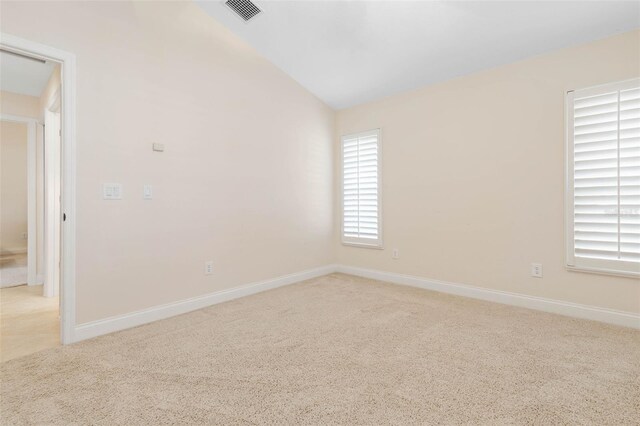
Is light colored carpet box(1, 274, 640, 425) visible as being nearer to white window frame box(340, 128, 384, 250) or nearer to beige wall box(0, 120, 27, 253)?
white window frame box(340, 128, 384, 250)

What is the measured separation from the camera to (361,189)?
13.7 feet

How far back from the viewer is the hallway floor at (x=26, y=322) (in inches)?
85.1

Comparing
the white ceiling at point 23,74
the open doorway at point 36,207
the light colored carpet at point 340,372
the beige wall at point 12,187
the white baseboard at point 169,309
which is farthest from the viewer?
the beige wall at point 12,187

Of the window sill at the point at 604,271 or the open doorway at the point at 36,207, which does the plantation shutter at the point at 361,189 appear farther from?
the open doorway at the point at 36,207

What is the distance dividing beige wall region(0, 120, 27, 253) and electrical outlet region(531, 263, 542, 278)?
8.64 metres

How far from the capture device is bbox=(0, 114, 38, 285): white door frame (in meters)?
3.79

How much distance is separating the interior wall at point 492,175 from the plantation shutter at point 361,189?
5.3 inches

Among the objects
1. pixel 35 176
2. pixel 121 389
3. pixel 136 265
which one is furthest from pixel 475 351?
pixel 35 176

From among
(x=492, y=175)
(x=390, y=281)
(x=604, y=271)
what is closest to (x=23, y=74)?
(x=390, y=281)

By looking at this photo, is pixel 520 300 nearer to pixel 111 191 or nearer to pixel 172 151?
pixel 172 151

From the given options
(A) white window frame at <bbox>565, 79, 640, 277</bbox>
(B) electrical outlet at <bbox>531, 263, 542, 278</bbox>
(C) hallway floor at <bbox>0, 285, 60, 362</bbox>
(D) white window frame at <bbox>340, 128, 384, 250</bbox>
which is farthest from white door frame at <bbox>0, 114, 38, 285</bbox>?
(A) white window frame at <bbox>565, 79, 640, 277</bbox>

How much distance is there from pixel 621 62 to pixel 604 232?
138 cm

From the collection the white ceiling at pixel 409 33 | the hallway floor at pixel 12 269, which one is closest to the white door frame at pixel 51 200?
the hallway floor at pixel 12 269

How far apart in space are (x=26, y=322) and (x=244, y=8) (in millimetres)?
3434
